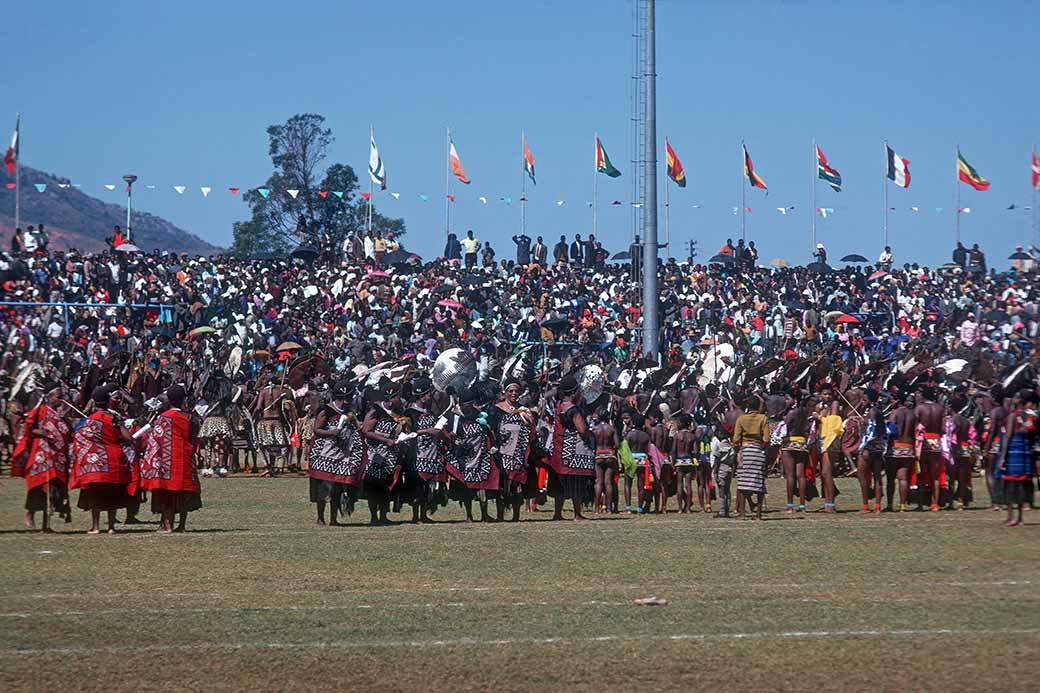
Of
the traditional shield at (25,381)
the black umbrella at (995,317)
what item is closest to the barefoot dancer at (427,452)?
the traditional shield at (25,381)

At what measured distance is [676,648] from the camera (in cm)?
1149

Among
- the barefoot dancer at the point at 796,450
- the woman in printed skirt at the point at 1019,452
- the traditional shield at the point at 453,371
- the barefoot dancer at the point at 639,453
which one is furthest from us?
the traditional shield at the point at 453,371

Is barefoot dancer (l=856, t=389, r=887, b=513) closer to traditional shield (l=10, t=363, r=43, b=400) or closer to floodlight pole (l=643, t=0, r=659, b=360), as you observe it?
floodlight pole (l=643, t=0, r=659, b=360)

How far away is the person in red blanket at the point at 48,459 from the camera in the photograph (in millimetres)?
20281

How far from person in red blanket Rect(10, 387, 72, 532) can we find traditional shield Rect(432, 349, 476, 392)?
688 centimetres

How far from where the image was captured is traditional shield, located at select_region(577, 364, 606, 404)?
2806 centimetres

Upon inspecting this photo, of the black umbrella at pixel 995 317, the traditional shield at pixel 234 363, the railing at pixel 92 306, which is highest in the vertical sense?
the black umbrella at pixel 995 317

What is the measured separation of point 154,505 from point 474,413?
4.63 m

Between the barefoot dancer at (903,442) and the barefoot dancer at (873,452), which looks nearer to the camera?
the barefoot dancer at (903,442)

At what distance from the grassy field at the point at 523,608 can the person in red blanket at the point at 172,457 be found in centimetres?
66

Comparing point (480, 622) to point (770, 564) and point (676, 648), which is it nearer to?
point (676, 648)

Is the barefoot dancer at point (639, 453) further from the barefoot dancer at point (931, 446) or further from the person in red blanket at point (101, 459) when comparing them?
the person in red blanket at point (101, 459)

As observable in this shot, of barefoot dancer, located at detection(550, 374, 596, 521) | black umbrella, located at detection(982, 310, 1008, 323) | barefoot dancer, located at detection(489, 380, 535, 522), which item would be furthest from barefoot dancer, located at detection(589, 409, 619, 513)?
black umbrella, located at detection(982, 310, 1008, 323)

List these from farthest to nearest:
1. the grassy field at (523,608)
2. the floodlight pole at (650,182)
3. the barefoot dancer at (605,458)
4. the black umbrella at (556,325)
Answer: the black umbrella at (556,325) < the floodlight pole at (650,182) < the barefoot dancer at (605,458) < the grassy field at (523,608)
